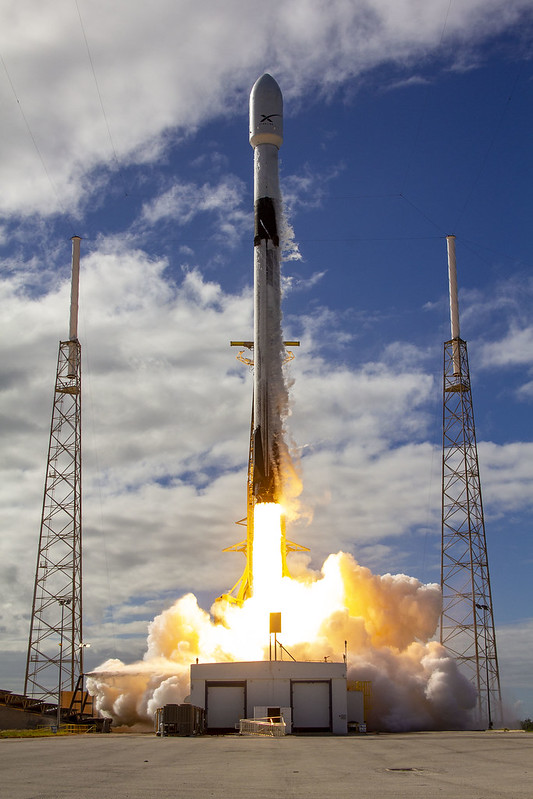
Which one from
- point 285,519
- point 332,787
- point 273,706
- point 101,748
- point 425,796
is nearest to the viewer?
point 425,796

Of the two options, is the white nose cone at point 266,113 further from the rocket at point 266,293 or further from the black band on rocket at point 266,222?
the black band on rocket at point 266,222

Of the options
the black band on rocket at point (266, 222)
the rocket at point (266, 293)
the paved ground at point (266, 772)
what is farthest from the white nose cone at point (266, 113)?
the paved ground at point (266, 772)

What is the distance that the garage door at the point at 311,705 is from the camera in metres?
54.4

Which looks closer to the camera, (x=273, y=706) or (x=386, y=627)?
(x=273, y=706)

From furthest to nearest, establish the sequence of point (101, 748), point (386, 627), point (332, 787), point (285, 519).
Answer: point (386, 627) < point (285, 519) < point (101, 748) < point (332, 787)

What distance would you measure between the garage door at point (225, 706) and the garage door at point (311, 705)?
3254 millimetres

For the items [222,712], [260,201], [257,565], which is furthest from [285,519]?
[260,201]

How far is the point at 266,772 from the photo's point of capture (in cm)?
2331

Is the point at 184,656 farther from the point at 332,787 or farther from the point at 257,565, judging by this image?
the point at 332,787

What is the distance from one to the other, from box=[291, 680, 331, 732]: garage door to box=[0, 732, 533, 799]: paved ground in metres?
20.0

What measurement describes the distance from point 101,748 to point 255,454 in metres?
24.1

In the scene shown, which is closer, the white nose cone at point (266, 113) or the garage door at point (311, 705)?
the garage door at point (311, 705)

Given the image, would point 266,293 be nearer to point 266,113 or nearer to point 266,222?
point 266,222

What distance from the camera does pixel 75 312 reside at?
6838 cm
